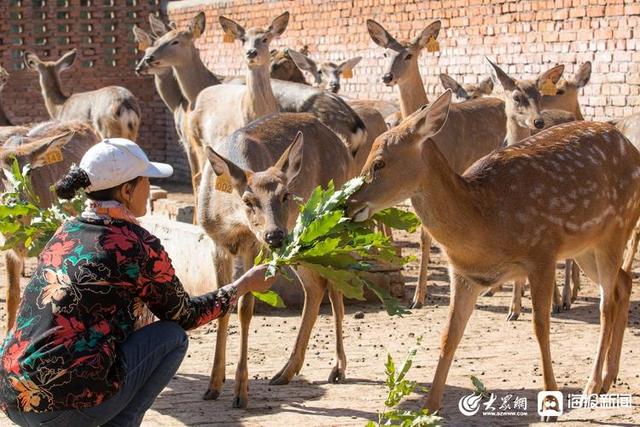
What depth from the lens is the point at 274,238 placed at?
6195 mm

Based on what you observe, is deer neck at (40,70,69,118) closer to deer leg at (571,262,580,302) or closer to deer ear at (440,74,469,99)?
deer ear at (440,74,469,99)

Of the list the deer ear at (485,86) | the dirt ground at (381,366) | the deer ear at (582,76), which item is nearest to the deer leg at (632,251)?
the dirt ground at (381,366)

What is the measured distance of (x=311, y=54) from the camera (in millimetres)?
17703

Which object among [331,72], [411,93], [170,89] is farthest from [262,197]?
[331,72]

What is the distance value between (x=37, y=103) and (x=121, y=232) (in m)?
16.8

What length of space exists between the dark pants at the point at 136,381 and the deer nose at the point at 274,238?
48.8 inches

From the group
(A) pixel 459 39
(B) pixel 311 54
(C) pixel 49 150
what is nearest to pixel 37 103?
(B) pixel 311 54

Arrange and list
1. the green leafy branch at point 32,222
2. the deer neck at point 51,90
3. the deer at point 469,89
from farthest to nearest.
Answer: the deer neck at point 51,90 < the deer at point 469,89 < the green leafy branch at point 32,222

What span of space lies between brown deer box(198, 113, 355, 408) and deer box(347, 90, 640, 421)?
1.72ft

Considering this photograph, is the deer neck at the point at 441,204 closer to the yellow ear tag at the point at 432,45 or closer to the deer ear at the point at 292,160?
the deer ear at the point at 292,160

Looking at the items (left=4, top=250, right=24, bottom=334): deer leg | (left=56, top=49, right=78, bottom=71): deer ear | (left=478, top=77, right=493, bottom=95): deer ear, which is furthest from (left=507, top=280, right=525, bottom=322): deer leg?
(left=56, top=49, right=78, bottom=71): deer ear

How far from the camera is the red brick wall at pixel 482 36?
12203mm

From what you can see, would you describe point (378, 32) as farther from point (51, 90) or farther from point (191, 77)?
point (51, 90)

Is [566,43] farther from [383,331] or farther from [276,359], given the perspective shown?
[276,359]
